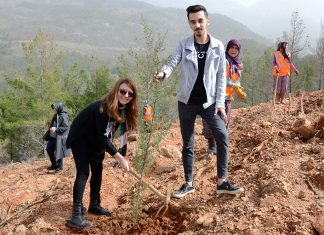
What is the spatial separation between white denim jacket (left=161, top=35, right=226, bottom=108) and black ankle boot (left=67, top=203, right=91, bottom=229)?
1.52 metres

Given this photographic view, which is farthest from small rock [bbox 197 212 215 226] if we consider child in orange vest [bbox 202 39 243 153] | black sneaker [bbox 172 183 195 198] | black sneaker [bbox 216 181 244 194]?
child in orange vest [bbox 202 39 243 153]

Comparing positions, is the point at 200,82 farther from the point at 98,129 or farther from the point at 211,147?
the point at 211,147

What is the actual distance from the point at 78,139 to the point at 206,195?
1516mm

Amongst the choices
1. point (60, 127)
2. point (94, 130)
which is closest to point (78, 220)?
point (94, 130)

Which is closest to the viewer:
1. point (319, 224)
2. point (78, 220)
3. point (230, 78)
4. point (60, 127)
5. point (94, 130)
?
point (319, 224)

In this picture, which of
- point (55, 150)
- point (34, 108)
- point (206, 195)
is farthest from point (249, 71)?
point (206, 195)

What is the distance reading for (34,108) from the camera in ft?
65.7

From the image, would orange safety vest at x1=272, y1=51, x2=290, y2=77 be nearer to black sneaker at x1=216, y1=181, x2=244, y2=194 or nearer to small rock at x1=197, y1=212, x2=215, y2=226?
black sneaker at x1=216, y1=181, x2=244, y2=194

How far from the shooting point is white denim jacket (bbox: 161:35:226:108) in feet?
12.0

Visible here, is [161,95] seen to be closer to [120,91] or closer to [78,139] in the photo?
[120,91]

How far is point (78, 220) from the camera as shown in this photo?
3.81 m

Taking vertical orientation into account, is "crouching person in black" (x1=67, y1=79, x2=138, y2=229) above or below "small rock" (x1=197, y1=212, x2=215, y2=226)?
above

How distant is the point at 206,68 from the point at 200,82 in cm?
15

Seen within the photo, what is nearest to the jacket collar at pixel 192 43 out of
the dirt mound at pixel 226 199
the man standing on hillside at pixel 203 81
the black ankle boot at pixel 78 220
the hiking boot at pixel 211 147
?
the man standing on hillside at pixel 203 81
